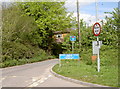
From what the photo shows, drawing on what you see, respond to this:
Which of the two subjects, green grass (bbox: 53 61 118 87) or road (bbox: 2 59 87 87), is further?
road (bbox: 2 59 87 87)

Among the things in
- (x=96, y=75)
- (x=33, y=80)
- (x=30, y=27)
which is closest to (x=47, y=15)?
(x=30, y=27)

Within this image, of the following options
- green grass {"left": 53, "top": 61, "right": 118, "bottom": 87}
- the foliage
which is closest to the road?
green grass {"left": 53, "top": 61, "right": 118, "bottom": 87}

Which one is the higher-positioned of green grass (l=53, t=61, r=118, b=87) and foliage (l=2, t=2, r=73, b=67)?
foliage (l=2, t=2, r=73, b=67)

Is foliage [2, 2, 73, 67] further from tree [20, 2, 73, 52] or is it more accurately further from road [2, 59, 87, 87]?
road [2, 59, 87, 87]

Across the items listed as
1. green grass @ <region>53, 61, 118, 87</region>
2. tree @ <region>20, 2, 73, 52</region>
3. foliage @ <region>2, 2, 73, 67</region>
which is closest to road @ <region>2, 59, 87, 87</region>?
green grass @ <region>53, 61, 118, 87</region>

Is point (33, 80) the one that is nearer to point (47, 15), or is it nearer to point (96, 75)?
point (96, 75)

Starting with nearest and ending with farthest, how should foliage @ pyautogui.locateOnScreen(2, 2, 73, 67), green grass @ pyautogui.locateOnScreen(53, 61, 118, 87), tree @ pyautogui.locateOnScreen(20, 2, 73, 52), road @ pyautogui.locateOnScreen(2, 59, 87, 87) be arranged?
green grass @ pyautogui.locateOnScreen(53, 61, 118, 87) → road @ pyautogui.locateOnScreen(2, 59, 87, 87) → foliage @ pyautogui.locateOnScreen(2, 2, 73, 67) → tree @ pyautogui.locateOnScreen(20, 2, 73, 52)

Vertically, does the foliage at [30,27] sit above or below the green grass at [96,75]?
above

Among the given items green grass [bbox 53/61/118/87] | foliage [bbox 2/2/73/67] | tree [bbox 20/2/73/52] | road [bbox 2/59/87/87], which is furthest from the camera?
tree [bbox 20/2/73/52]

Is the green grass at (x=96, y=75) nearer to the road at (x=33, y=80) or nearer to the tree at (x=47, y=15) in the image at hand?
the road at (x=33, y=80)

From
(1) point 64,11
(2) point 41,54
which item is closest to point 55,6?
(1) point 64,11

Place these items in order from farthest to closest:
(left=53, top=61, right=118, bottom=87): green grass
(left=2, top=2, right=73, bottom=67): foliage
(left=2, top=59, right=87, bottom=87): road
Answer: (left=2, top=2, right=73, bottom=67): foliage → (left=2, top=59, right=87, bottom=87): road → (left=53, top=61, right=118, bottom=87): green grass

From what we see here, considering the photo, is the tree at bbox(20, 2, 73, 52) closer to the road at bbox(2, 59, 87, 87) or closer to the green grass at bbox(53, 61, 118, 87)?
the road at bbox(2, 59, 87, 87)

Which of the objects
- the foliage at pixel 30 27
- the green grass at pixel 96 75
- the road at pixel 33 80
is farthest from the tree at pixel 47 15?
the green grass at pixel 96 75
